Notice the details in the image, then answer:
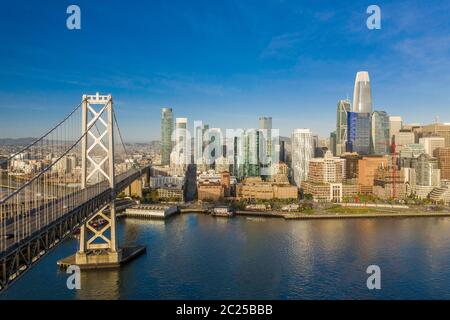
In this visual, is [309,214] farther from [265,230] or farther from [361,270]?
[361,270]

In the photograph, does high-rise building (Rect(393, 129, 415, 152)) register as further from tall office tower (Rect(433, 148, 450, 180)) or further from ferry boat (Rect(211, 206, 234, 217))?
ferry boat (Rect(211, 206, 234, 217))

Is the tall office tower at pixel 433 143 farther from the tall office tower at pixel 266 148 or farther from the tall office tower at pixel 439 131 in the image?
the tall office tower at pixel 266 148

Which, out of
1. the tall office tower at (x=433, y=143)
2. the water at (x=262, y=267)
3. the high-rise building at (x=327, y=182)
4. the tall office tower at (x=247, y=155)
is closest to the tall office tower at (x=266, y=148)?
the tall office tower at (x=247, y=155)

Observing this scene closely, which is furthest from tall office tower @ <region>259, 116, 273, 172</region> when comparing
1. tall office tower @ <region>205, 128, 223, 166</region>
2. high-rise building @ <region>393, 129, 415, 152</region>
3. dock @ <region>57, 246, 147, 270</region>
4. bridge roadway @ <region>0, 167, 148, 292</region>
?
bridge roadway @ <region>0, 167, 148, 292</region>

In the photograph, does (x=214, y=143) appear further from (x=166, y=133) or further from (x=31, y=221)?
(x=31, y=221)

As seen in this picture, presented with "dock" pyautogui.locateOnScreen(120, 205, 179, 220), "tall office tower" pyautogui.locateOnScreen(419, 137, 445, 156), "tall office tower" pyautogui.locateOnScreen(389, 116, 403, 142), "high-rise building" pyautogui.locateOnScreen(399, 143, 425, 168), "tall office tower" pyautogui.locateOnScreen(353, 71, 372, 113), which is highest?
"tall office tower" pyautogui.locateOnScreen(353, 71, 372, 113)
